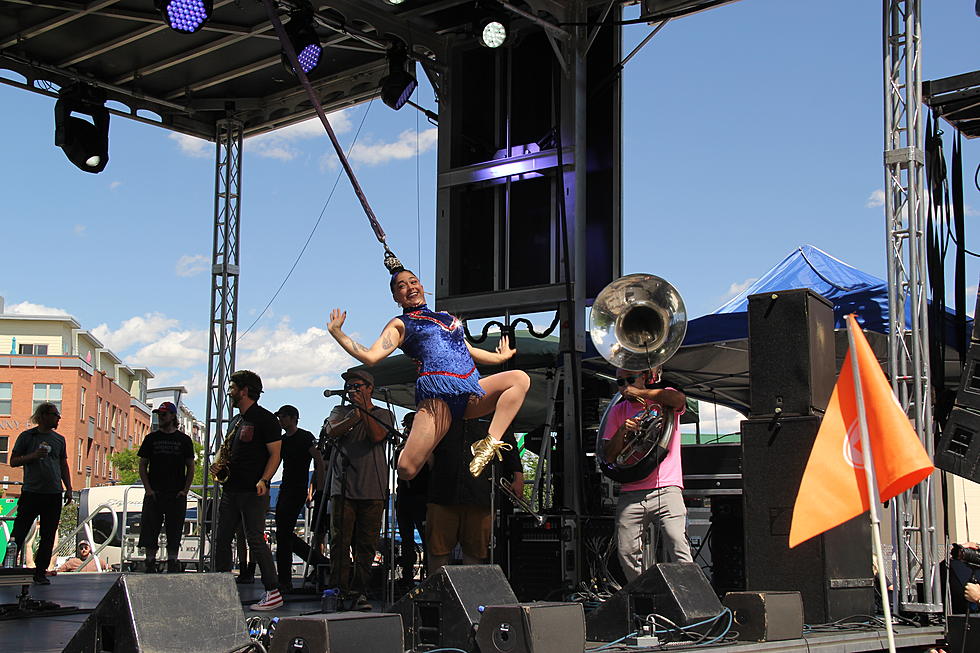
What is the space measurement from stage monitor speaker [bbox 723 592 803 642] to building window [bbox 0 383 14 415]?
226 ft

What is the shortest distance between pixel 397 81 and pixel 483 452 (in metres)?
6.66

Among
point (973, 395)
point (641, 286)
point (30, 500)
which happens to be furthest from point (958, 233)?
point (30, 500)

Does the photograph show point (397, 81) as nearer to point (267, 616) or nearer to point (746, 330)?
point (746, 330)

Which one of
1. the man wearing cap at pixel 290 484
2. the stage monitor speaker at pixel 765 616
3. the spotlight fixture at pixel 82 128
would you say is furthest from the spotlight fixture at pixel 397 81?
the stage monitor speaker at pixel 765 616

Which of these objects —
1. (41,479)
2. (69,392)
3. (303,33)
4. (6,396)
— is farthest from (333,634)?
(6,396)

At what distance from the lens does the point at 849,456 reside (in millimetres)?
3684

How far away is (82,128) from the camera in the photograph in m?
11.2

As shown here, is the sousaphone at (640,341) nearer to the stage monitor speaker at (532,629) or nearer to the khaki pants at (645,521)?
the khaki pants at (645,521)

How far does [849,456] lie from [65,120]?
992cm

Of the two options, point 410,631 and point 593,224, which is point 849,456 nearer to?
point 410,631

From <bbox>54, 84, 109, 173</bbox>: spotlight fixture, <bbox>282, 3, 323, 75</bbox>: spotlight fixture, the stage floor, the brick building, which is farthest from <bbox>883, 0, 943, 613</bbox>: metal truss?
the brick building

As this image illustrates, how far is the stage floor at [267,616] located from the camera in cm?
446

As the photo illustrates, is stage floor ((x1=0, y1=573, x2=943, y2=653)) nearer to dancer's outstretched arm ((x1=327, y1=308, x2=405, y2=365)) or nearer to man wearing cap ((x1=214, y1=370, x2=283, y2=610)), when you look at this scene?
man wearing cap ((x1=214, y1=370, x2=283, y2=610))

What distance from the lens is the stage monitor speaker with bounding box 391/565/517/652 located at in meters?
3.94
